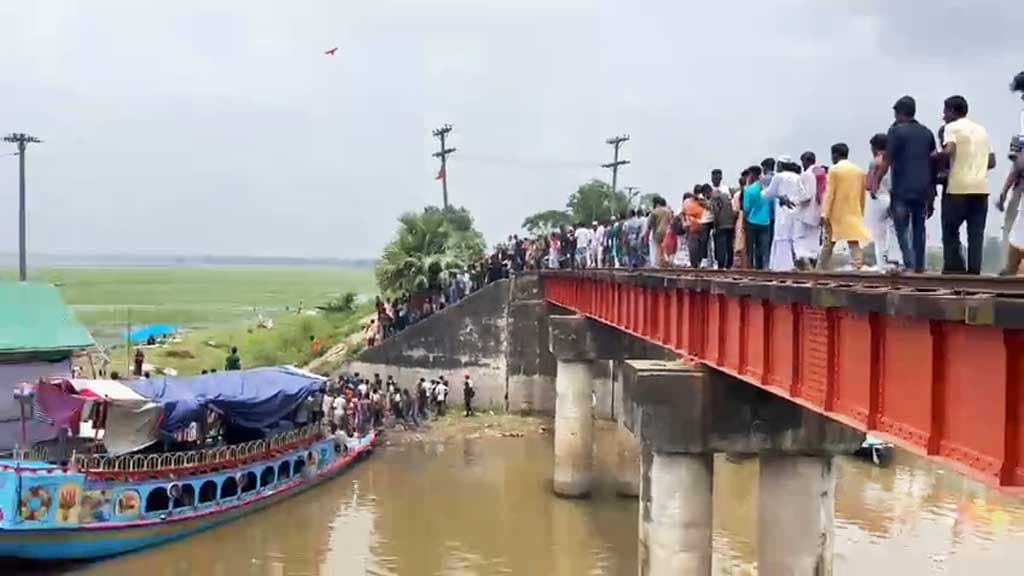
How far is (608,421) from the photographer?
124 ft

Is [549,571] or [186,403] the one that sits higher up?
[186,403]

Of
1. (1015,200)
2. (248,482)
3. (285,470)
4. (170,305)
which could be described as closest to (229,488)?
(248,482)

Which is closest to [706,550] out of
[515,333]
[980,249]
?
[980,249]

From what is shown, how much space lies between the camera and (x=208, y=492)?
25.1m

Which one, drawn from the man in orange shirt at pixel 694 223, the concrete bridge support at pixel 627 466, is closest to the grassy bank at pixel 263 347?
the concrete bridge support at pixel 627 466

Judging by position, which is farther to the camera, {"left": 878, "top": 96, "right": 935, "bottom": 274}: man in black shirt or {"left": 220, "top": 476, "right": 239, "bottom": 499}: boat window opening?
{"left": 220, "top": 476, "right": 239, "bottom": 499}: boat window opening

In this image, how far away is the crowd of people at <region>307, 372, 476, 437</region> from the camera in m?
32.9

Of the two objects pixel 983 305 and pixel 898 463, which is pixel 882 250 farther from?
pixel 898 463

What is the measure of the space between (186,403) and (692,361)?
44.8 ft

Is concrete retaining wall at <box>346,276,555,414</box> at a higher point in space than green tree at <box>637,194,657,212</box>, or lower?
lower

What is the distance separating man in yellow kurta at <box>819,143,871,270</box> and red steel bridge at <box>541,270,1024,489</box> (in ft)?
3.29

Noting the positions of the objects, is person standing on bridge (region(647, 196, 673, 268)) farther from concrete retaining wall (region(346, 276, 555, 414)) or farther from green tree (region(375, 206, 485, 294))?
green tree (region(375, 206, 485, 294))

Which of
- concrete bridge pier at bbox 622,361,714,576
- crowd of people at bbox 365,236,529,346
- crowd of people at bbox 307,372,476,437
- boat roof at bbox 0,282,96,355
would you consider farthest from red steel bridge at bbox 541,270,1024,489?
crowd of people at bbox 365,236,529,346

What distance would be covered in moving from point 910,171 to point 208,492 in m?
19.2
